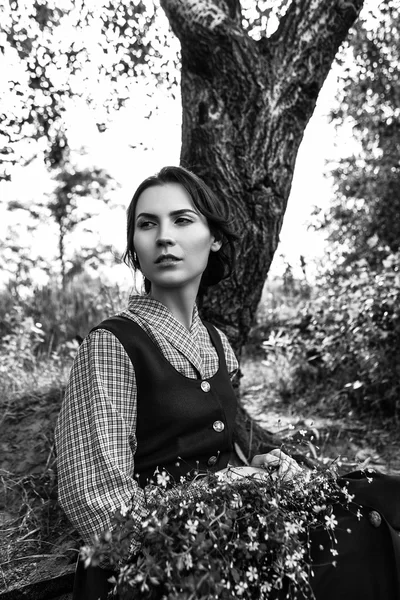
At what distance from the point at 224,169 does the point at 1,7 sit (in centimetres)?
160

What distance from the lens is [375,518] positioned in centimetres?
145

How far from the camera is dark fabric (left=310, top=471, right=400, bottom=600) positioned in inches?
56.1

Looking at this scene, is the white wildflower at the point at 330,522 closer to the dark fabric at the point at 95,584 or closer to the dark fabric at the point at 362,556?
the dark fabric at the point at 362,556

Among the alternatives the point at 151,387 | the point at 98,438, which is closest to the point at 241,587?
the point at 98,438

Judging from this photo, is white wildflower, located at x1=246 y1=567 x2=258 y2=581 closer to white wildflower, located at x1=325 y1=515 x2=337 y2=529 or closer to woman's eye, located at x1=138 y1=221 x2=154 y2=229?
white wildflower, located at x1=325 y1=515 x2=337 y2=529

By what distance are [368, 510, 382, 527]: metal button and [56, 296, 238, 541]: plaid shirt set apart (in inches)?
22.9

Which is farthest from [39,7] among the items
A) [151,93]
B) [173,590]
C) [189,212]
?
[173,590]

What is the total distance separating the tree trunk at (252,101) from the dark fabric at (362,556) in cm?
156

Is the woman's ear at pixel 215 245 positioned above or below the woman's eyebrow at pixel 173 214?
below

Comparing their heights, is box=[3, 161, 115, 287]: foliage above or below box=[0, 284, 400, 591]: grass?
above

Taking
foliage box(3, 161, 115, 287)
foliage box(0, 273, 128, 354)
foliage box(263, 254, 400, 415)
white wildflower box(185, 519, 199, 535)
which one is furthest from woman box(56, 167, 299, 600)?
foliage box(3, 161, 115, 287)

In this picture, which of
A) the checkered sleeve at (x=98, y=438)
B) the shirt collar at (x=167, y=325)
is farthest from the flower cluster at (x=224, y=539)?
the shirt collar at (x=167, y=325)

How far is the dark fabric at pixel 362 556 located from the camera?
142 cm

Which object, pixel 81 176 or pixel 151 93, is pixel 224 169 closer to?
pixel 151 93
